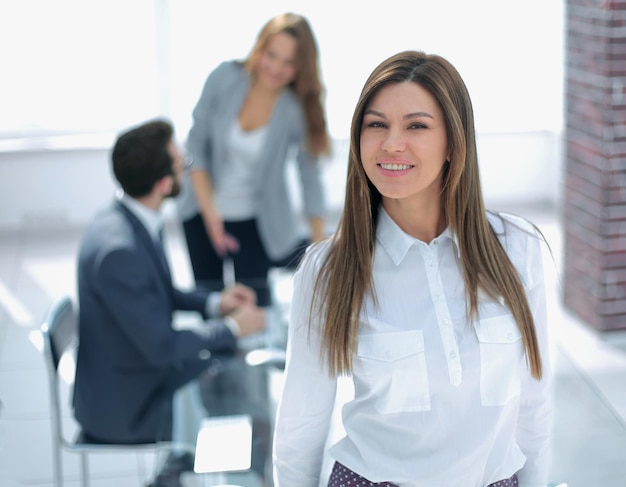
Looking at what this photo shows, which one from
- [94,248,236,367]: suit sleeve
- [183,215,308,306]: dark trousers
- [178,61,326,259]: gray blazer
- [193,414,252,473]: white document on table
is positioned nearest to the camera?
[193,414,252,473]: white document on table

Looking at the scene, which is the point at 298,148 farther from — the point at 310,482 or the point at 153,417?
the point at 310,482

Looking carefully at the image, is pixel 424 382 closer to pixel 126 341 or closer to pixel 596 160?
pixel 126 341

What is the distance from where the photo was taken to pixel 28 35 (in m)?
6.30

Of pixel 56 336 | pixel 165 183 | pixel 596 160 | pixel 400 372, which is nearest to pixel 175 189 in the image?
pixel 165 183

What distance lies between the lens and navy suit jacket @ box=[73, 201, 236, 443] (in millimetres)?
2496

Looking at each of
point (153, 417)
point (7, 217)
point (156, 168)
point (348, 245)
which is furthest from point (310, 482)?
point (7, 217)

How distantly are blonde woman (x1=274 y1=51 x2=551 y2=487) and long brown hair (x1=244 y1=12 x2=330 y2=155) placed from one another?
5.69 ft

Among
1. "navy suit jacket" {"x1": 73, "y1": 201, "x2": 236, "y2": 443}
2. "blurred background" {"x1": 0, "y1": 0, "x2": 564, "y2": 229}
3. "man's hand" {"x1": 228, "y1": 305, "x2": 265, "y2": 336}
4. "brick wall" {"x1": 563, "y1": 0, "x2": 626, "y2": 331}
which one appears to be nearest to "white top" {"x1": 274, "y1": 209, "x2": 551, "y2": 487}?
"navy suit jacket" {"x1": 73, "y1": 201, "x2": 236, "y2": 443}

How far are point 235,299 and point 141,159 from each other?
50cm

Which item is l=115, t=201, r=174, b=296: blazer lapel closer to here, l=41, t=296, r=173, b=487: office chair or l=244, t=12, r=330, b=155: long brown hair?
l=41, t=296, r=173, b=487: office chair

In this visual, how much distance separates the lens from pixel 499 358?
1584 mm

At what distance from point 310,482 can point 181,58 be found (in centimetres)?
505

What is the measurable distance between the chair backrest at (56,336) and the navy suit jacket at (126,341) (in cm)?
7

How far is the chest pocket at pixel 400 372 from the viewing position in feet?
5.13
